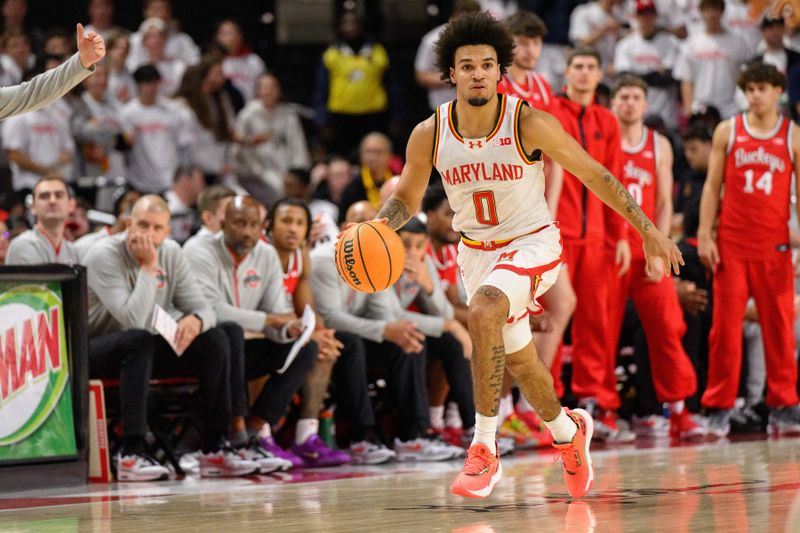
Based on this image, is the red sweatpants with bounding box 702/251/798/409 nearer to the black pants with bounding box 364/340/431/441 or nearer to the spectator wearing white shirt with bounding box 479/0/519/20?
the black pants with bounding box 364/340/431/441

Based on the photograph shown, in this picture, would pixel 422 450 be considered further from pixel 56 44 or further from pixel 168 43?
pixel 168 43

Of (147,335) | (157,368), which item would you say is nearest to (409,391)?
(157,368)

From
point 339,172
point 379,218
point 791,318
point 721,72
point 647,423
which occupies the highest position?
point 721,72

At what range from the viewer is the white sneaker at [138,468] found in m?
7.07

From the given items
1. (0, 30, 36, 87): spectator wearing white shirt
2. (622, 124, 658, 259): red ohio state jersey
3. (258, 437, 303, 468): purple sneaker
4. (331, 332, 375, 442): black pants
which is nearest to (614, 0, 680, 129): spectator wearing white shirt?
(622, 124, 658, 259): red ohio state jersey

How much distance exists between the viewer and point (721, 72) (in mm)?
13359

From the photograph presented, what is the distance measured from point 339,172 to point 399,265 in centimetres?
625

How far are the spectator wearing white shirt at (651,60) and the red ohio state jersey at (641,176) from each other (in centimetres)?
448

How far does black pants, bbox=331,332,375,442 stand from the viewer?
8.08 meters

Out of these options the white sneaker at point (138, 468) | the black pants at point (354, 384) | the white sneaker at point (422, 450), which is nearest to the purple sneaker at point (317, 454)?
the black pants at point (354, 384)

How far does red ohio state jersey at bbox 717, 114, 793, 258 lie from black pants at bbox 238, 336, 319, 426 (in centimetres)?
322

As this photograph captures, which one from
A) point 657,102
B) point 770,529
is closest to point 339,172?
point 657,102

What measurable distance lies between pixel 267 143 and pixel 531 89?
16.6 ft

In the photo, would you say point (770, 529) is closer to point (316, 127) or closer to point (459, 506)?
point (459, 506)
